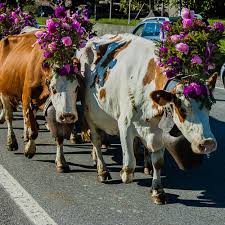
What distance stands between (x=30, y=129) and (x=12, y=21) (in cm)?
326

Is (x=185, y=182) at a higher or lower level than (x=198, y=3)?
higher

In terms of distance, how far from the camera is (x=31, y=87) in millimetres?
7098

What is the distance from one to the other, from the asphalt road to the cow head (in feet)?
2.56

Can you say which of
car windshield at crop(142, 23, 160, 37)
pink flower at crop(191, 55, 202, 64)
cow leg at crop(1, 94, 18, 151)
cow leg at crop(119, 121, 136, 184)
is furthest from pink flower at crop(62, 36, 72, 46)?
car windshield at crop(142, 23, 160, 37)

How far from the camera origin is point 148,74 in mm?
5727

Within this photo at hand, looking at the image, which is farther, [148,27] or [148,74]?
[148,27]

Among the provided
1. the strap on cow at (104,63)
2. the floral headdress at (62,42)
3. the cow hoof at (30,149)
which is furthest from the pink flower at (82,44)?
the cow hoof at (30,149)

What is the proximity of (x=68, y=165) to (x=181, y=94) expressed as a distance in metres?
2.55

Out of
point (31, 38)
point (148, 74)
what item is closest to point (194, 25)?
point (148, 74)

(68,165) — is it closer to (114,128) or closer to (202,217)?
(114,128)

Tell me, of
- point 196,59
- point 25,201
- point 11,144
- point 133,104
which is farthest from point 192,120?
point 11,144

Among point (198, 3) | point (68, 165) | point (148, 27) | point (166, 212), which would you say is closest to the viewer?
point (166, 212)

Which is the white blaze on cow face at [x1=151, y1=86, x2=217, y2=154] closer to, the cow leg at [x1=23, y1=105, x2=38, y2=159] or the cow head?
the cow head

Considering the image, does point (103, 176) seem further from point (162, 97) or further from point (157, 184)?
point (162, 97)
